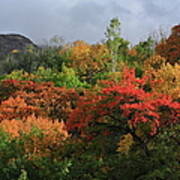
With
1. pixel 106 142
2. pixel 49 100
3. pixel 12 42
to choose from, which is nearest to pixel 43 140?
pixel 106 142

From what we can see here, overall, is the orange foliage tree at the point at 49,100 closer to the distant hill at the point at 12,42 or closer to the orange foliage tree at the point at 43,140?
the orange foliage tree at the point at 43,140

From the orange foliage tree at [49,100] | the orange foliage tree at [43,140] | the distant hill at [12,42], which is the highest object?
the distant hill at [12,42]

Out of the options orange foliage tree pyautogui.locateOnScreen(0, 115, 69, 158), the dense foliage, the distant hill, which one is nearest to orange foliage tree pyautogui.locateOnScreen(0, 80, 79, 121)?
the dense foliage

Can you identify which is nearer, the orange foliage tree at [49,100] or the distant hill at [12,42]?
the orange foliage tree at [49,100]

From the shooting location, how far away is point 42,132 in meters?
8.12

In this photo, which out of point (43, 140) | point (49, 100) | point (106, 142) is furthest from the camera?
point (49, 100)

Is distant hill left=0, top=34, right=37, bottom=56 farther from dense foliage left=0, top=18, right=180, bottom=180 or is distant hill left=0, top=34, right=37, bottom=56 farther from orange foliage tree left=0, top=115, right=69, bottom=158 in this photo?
orange foliage tree left=0, top=115, right=69, bottom=158

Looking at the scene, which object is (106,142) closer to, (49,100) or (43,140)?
(43,140)

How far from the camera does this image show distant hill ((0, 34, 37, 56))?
4885cm

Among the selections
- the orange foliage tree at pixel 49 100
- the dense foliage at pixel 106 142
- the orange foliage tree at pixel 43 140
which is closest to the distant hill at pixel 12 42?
the orange foliage tree at pixel 49 100

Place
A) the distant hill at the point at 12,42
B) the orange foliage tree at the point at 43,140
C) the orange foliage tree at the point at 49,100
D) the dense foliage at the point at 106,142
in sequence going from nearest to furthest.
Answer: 1. the dense foliage at the point at 106,142
2. the orange foliage tree at the point at 43,140
3. the orange foliage tree at the point at 49,100
4. the distant hill at the point at 12,42

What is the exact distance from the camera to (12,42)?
168 ft

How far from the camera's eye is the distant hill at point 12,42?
4885 cm

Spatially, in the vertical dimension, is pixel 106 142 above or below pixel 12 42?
below
